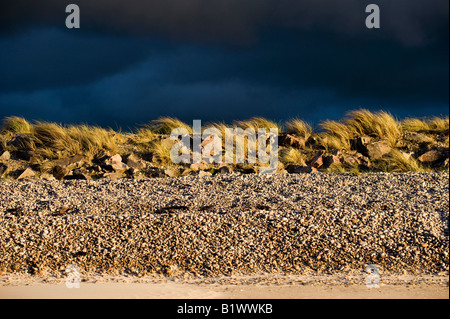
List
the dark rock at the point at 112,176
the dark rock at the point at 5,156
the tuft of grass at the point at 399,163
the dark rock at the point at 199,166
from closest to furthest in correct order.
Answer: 1. the dark rock at the point at 112,176
2. the dark rock at the point at 199,166
3. the tuft of grass at the point at 399,163
4. the dark rock at the point at 5,156

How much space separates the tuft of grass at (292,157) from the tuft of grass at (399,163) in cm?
155

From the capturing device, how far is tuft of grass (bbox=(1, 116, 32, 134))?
12.0m

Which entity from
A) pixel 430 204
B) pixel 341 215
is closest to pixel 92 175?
pixel 341 215

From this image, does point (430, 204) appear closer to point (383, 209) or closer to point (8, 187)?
point (383, 209)

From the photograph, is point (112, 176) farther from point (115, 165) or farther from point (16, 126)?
point (16, 126)

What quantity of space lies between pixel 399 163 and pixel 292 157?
205 centimetres

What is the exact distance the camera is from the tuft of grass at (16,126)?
12.0 m

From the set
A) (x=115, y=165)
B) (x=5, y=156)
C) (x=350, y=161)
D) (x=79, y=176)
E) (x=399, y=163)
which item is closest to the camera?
(x=79, y=176)

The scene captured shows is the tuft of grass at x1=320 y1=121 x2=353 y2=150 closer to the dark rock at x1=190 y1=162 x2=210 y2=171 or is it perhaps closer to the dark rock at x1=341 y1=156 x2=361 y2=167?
the dark rock at x1=341 y1=156 x2=361 y2=167

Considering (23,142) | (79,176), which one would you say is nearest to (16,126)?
(23,142)

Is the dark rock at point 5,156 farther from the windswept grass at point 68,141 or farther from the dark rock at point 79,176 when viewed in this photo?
the dark rock at point 79,176

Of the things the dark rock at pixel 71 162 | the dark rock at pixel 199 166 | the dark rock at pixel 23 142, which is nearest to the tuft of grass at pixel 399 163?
the dark rock at pixel 199 166

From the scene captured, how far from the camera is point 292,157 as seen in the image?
396 inches

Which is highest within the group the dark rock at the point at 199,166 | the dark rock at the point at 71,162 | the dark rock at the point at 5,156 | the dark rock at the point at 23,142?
the dark rock at the point at 23,142
